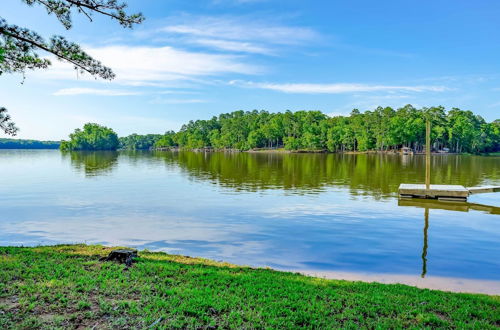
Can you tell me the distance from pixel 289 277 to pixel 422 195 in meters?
20.7

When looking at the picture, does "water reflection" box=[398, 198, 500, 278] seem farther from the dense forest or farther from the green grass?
the dense forest

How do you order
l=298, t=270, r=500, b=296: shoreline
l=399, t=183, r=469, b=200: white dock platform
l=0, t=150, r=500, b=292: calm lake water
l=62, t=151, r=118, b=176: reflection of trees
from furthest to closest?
l=62, t=151, r=118, b=176: reflection of trees < l=399, t=183, r=469, b=200: white dock platform < l=0, t=150, r=500, b=292: calm lake water < l=298, t=270, r=500, b=296: shoreline

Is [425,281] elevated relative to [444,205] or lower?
lower

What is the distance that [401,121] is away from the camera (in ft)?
412

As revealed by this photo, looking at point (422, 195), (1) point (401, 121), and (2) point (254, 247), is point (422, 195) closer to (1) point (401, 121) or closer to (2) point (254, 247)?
(2) point (254, 247)

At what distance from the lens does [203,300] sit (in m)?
6.75

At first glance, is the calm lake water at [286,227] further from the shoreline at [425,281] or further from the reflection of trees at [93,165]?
the reflection of trees at [93,165]

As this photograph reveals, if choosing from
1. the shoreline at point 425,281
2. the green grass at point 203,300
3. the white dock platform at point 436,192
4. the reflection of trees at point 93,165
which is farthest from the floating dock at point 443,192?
the reflection of trees at point 93,165

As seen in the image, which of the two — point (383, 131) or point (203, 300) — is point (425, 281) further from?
point (383, 131)

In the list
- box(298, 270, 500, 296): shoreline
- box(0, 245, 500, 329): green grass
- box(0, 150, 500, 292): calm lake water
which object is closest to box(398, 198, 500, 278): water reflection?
box(0, 150, 500, 292): calm lake water

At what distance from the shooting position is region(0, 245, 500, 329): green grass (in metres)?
6.00

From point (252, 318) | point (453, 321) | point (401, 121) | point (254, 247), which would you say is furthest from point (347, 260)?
point (401, 121)

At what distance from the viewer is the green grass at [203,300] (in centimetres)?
600

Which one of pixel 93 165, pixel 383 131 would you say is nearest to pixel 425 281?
pixel 93 165
